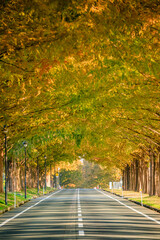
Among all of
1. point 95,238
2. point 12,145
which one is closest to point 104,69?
Result: point 95,238

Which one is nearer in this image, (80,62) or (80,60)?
(80,62)

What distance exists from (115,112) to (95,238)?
1641 centimetres

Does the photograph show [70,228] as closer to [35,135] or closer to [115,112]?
[115,112]

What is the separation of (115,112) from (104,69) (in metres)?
10.5

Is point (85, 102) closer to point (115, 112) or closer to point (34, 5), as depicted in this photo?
point (115, 112)

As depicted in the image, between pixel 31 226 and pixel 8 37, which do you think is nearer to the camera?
pixel 8 37

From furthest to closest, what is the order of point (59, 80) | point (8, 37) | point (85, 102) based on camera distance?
point (85, 102)
point (59, 80)
point (8, 37)

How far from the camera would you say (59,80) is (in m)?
23.5

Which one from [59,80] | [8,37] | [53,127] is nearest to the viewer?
[8,37]

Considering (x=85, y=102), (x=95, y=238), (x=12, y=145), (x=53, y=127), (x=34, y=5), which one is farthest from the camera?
(x=12, y=145)

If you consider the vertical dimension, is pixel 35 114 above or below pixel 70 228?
above

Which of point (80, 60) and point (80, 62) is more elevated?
A: point (80, 60)

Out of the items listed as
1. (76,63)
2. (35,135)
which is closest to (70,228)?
(76,63)

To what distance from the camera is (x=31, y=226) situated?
1923 centimetres
